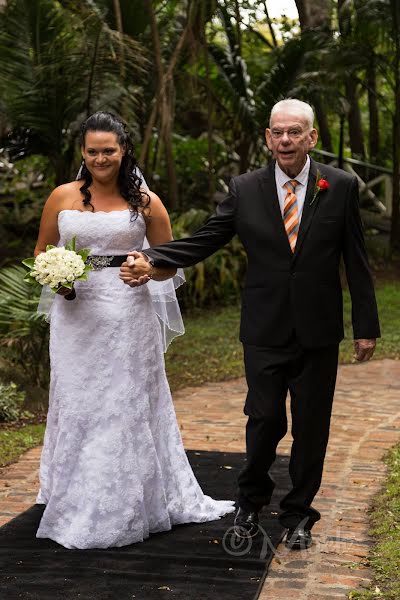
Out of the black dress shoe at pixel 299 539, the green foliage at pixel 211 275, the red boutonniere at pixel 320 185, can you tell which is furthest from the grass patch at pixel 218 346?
the red boutonniere at pixel 320 185

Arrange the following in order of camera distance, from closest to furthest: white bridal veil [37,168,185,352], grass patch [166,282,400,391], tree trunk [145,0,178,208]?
white bridal veil [37,168,185,352], grass patch [166,282,400,391], tree trunk [145,0,178,208]

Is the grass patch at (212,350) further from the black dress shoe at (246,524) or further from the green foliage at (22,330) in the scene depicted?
the black dress shoe at (246,524)

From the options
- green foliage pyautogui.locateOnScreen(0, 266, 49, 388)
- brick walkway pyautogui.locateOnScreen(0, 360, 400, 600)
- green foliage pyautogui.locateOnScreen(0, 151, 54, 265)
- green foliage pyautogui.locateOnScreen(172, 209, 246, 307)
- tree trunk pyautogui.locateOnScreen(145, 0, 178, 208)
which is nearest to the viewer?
brick walkway pyautogui.locateOnScreen(0, 360, 400, 600)

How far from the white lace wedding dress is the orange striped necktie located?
928mm

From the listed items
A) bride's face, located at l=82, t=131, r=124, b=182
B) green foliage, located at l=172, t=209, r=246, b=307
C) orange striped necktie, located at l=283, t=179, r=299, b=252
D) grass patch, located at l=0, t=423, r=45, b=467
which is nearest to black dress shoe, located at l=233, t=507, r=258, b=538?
orange striped necktie, located at l=283, t=179, r=299, b=252

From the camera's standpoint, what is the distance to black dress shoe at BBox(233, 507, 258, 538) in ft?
17.3

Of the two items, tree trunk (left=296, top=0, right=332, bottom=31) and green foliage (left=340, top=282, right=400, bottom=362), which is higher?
tree trunk (left=296, top=0, right=332, bottom=31)

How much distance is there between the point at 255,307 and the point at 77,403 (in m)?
1.11

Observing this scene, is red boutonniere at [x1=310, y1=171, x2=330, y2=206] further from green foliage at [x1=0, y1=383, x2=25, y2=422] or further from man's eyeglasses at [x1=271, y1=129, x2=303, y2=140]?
green foliage at [x1=0, y1=383, x2=25, y2=422]

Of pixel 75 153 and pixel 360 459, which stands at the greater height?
pixel 75 153

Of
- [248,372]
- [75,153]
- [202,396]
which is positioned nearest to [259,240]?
[248,372]

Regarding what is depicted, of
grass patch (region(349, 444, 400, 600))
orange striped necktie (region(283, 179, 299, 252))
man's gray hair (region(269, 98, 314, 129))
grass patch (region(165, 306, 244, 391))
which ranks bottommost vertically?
grass patch (region(165, 306, 244, 391))

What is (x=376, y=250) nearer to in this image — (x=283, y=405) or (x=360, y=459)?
(x=360, y=459)

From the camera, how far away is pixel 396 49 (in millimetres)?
16281
